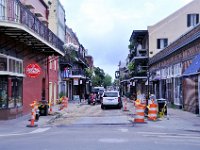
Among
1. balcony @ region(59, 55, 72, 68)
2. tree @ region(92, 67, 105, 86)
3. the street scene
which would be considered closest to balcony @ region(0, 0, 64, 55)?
the street scene

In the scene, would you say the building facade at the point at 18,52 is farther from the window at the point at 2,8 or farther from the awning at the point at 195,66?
the awning at the point at 195,66

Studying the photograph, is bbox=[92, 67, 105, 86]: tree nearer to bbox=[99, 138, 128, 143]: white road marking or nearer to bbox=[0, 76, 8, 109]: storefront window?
bbox=[0, 76, 8, 109]: storefront window

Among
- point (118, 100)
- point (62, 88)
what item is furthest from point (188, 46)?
point (62, 88)

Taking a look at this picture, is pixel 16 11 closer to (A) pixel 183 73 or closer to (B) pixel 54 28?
(A) pixel 183 73

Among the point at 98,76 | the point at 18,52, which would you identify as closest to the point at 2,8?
the point at 18,52

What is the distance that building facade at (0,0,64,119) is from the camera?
21094mm

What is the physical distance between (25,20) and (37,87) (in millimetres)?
10219

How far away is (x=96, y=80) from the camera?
115938mm

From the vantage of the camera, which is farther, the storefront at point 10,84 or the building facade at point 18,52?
the storefront at point 10,84

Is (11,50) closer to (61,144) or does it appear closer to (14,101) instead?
(14,101)

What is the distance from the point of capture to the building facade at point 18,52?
2109 centimetres

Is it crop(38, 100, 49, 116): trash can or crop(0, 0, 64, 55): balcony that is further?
crop(38, 100, 49, 116): trash can

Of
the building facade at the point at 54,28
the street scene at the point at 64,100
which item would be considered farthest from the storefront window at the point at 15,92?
the building facade at the point at 54,28

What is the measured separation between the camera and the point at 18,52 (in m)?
24.8
